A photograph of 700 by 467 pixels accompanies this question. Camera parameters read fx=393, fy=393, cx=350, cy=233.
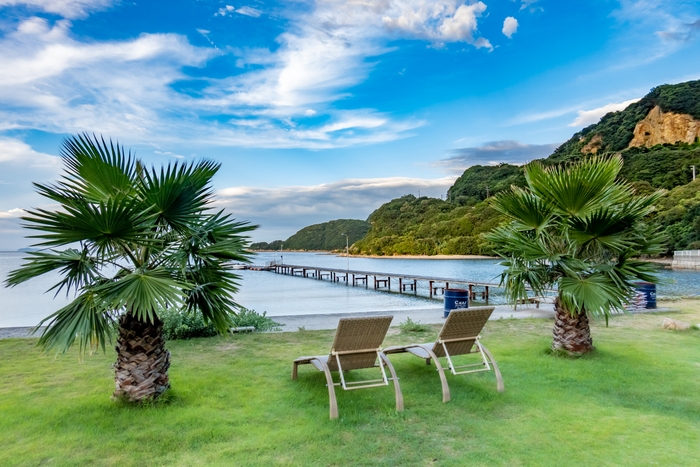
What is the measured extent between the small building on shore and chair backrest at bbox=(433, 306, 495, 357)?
169ft

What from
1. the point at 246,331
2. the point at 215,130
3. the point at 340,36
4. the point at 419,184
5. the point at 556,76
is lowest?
the point at 246,331

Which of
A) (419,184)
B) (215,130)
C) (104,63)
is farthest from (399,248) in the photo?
(104,63)

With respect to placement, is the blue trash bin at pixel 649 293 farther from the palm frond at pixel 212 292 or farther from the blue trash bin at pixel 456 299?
the palm frond at pixel 212 292

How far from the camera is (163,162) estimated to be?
12.6 feet

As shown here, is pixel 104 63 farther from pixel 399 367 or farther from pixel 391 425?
pixel 391 425

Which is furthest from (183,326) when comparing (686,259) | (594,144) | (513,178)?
(594,144)

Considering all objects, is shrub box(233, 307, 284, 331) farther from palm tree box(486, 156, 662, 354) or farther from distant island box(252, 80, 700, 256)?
distant island box(252, 80, 700, 256)

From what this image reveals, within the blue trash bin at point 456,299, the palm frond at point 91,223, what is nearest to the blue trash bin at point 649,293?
the blue trash bin at point 456,299

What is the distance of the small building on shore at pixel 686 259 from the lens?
42.4m

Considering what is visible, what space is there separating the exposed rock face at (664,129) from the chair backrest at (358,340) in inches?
4131

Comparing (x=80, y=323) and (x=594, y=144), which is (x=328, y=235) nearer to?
(x=594, y=144)

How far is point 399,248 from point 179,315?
76.4 metres

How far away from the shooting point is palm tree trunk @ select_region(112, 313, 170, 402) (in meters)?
3.77

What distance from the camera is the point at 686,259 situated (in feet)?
145
